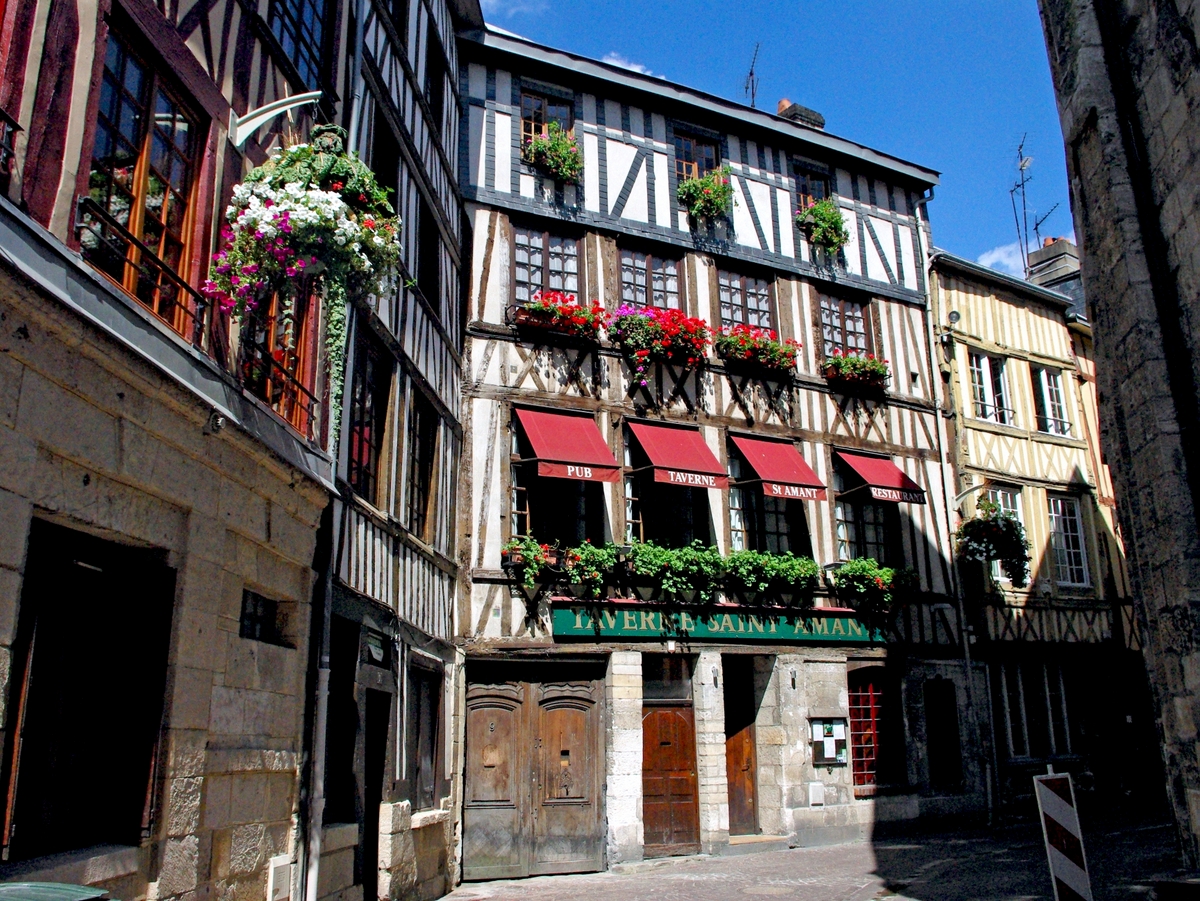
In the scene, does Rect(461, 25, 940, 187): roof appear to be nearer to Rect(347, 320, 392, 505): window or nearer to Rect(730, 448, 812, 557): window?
Rect(730, 448, 812, 557): window

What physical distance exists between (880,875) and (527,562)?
456 cm

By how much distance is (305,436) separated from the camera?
6414 mm

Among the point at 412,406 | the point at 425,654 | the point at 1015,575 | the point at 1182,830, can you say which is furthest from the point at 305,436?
the point at 1015,575

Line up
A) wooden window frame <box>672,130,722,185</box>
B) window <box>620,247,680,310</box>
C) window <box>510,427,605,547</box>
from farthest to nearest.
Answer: wooden window frame <box>672,130,722,185</box> < window <box>620,247,680,310</box> < window <box>510,427,605,547</box>

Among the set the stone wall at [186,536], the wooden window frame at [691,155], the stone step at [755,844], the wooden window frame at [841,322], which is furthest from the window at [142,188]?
the wooden window frame at [841,322]

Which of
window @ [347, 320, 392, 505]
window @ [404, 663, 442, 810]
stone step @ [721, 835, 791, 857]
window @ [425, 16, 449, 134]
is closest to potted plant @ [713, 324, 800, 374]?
window @ [425, 16, 449, 134]

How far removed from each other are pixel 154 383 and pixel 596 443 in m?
7.09

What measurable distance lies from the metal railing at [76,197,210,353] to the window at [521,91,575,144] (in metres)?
8.04

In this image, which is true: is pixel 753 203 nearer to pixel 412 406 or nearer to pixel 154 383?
pixel 412 406

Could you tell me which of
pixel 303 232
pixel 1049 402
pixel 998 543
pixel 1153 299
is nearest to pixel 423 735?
pixel 303 232

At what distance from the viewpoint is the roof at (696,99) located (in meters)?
12.4

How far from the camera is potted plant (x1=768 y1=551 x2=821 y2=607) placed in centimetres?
1199

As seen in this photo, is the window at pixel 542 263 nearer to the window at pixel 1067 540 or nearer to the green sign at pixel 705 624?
the green sign at pixel 705 624

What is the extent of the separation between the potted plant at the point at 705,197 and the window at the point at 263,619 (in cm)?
869
